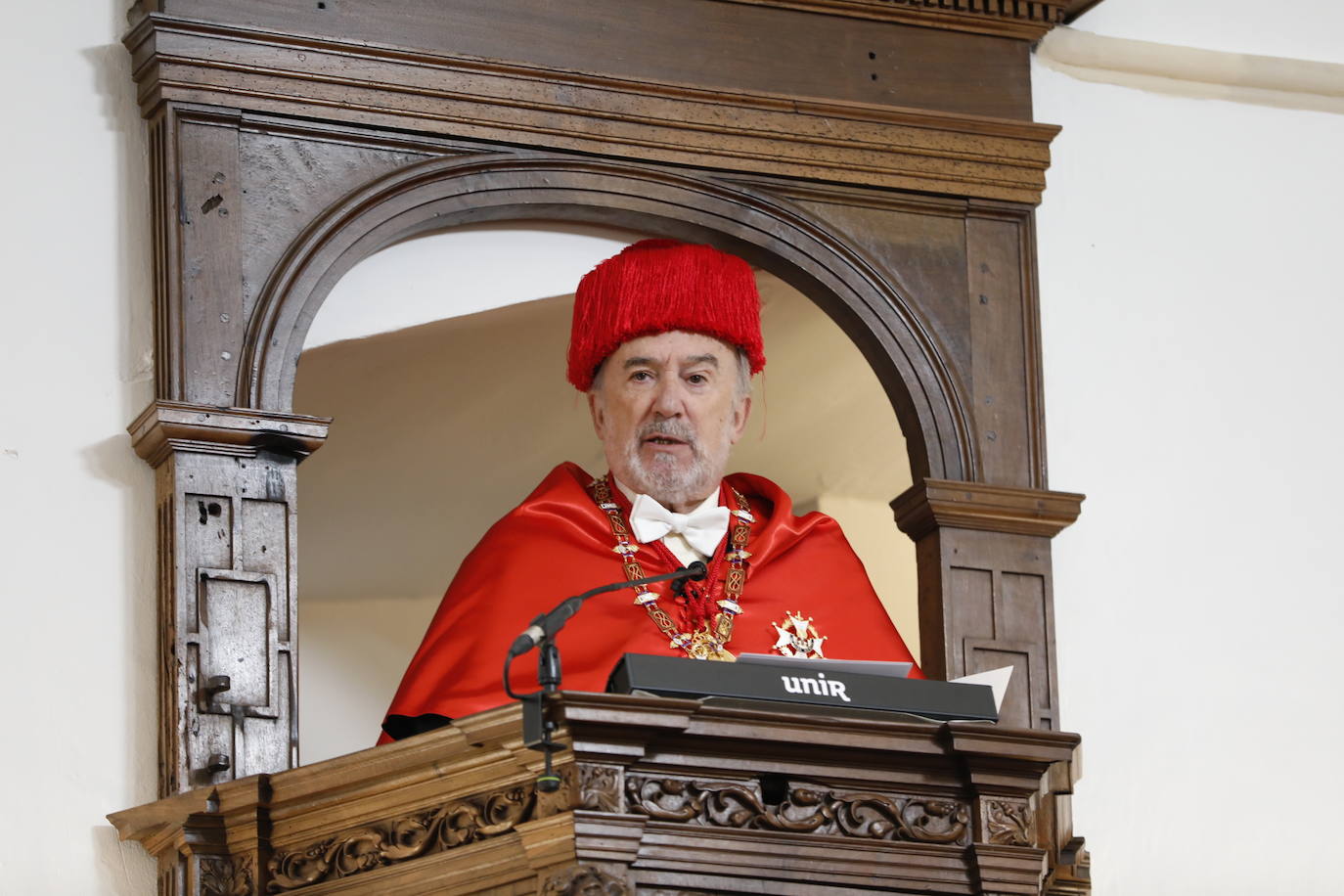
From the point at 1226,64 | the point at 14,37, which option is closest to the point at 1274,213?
the point at 1226,64

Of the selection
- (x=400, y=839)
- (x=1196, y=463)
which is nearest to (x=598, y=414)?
(x=1196, y=463)

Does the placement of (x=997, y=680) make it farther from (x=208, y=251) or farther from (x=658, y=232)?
(x=208, y=251)

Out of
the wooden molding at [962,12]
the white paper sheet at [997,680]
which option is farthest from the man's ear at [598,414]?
the white paper sheet at [997,680]

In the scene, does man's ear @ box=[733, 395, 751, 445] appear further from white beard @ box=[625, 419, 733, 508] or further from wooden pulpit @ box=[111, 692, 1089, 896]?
wooden pulpit @ box=[111, 692, 1089, 896]

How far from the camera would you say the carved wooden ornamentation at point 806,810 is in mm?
4238

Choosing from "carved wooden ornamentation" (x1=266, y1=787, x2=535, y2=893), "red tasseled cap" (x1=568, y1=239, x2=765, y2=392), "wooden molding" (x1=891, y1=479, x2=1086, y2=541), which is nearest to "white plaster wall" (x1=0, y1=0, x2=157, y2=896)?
"carved wooden ornamentation" (x1=266, y1=787, x2=535, y2=893)

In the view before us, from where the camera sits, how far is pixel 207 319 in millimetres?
5414

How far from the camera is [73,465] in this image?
5.36m

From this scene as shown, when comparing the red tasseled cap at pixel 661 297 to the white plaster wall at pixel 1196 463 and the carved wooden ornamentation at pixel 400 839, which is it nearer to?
the white plaster wall at pixel 1196 463

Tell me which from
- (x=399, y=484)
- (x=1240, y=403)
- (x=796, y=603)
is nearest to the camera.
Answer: (x=796, y=603)

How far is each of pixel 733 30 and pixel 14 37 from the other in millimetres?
1688

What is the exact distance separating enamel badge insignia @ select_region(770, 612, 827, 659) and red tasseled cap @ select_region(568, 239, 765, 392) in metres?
0.72

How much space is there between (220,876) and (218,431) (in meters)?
0.94

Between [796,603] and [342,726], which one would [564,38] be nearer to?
[796,603]
